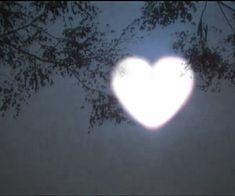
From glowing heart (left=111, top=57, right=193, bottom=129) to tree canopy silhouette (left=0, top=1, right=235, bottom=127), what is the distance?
0.37 ft

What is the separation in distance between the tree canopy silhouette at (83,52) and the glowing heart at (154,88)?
4.4 inches

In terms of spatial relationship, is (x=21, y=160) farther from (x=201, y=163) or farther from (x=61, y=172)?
(x=201, y=163)

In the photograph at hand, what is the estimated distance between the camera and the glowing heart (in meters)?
5.25

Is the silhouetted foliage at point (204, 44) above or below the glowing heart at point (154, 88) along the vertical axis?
above

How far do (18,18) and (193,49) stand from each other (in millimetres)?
1592

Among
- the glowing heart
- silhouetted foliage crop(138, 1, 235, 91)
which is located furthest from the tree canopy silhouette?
the glowing heart

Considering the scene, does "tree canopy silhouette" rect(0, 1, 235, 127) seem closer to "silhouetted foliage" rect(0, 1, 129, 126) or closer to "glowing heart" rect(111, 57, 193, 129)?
"silhouetted foliage" rect(0, 1, 129, 126)

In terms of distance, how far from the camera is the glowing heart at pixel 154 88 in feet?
17.2

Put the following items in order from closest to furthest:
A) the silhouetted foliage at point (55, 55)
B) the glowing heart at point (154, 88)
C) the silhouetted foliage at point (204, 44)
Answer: the silhouetted foliage at point (55, 55) → the silhouetted foliage at point (204, 44) → the glowing heart at point (154, 88)

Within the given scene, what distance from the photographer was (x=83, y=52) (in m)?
5.12

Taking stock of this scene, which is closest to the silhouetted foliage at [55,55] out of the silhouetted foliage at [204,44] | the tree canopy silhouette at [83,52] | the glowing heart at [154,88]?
the tree canopy silhouette at [83,52]

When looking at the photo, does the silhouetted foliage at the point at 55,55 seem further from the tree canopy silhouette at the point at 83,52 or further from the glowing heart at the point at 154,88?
the glowing heart at the point at 154,88

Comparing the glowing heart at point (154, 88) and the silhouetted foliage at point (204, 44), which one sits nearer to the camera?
the silhouetted foliage at point (204, 44)

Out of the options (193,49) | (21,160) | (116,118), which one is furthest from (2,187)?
(193,49)
